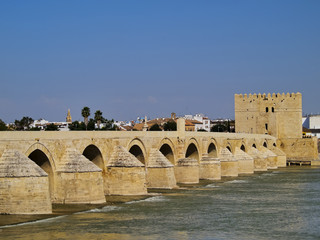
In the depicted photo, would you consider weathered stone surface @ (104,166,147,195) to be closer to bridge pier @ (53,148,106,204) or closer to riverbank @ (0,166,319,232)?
riverbank @ (0,166,319,232)

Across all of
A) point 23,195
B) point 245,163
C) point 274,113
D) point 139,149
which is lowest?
point 23,195

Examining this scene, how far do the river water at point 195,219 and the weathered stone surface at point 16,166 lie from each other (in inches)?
75.2

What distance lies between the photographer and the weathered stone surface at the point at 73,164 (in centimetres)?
2497

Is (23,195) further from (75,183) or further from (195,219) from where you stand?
(195,219)

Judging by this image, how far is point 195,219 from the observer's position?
22.7 metres

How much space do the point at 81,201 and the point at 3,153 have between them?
413 cm

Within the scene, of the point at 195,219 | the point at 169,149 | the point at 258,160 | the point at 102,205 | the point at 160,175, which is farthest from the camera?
the point at 258,160

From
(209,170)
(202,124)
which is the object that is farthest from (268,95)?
(202,124)

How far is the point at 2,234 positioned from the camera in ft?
60.1

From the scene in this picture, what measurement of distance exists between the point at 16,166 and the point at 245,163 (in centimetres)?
2983

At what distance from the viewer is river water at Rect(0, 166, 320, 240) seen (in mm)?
19203

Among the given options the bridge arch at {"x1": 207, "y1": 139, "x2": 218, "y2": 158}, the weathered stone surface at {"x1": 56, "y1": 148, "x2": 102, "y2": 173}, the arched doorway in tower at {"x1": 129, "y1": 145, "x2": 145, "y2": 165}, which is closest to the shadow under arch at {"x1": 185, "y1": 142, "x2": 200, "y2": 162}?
the bridge arch at {"x1": 207, "y1": 139, "x2": 218, "y2": 158}

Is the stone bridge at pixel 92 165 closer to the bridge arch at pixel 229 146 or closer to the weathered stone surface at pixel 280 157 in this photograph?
the bridge arch at pixel 229 146

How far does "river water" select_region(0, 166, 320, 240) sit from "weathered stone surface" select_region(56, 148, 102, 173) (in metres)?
1.82
